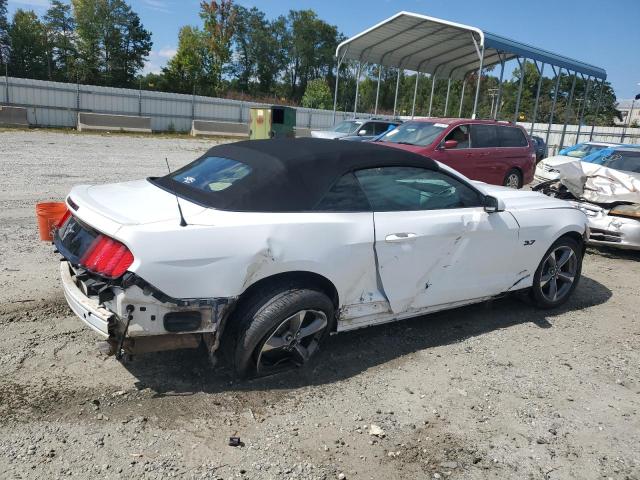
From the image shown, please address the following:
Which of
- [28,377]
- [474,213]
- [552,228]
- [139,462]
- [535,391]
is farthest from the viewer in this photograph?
[552,228]

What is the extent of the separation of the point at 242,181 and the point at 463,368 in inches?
83.3

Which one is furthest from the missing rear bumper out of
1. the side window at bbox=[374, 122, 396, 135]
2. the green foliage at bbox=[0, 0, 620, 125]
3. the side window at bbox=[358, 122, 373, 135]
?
the green foliage at bbox=[0, 0, 620, 125]

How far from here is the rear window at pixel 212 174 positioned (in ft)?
11.6

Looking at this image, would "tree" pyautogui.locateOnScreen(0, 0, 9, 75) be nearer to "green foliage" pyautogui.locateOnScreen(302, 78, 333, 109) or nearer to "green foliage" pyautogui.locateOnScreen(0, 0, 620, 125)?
"green foliage" pyautogui.locateOnScreen(0, 0, 620, 125)

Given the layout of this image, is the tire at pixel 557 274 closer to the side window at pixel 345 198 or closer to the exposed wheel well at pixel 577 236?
the exposed wheel well at pixel 577 236

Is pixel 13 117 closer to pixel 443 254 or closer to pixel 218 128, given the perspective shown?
pixel 218 128

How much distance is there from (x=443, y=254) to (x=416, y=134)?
6857 mm

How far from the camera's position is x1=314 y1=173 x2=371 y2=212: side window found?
3496 mm

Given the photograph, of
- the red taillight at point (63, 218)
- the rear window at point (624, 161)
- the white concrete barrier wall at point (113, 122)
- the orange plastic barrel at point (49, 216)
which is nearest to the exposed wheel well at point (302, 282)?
the red taillight at point (63, 218)

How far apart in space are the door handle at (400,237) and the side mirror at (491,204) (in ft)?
2.79

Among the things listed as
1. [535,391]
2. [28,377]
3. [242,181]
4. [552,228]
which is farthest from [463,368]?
[28,377]

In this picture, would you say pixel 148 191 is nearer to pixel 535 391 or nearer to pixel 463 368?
pixel 463 368

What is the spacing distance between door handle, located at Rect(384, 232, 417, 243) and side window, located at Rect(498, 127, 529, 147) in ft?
27.3

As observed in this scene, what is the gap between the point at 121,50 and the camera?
52719 millimetres
